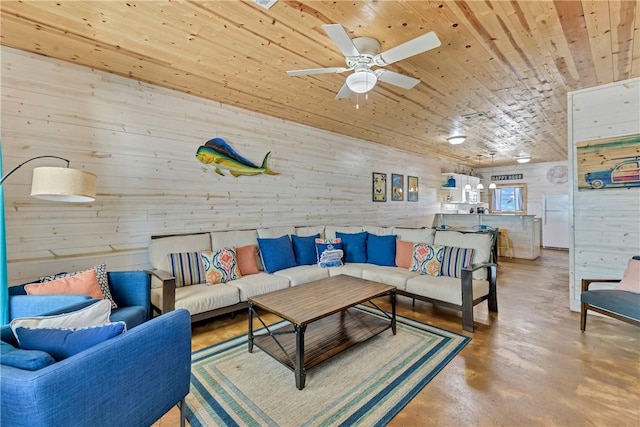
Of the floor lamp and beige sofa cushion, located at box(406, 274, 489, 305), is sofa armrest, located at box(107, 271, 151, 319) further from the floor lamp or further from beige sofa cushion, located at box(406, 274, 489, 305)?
beige sofa cushion, located at box(406, 274, 489, 305)

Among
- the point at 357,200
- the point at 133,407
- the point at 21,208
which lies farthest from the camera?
the point at 357,200

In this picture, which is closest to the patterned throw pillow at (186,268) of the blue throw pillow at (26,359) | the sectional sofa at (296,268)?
the sectional sofa at (296,268)

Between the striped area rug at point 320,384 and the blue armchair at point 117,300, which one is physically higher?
the blue armchair at point 117,300

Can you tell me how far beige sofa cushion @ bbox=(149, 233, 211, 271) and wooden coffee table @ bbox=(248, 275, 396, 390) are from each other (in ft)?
4.08

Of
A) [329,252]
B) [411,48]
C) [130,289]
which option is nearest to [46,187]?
[130,289]

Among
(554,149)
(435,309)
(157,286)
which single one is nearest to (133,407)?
(157,286)

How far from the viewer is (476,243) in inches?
134

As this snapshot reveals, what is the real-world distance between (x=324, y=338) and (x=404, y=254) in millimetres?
1867

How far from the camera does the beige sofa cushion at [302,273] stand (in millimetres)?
3453

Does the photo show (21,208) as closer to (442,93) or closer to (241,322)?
(241,322)

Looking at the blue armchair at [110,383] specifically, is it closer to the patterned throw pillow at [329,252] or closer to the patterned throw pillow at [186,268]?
the patterned throw pillow at [186,268]

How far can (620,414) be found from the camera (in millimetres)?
1762

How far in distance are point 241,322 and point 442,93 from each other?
3623 mm

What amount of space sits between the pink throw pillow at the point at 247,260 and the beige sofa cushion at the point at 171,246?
15.1 inches
